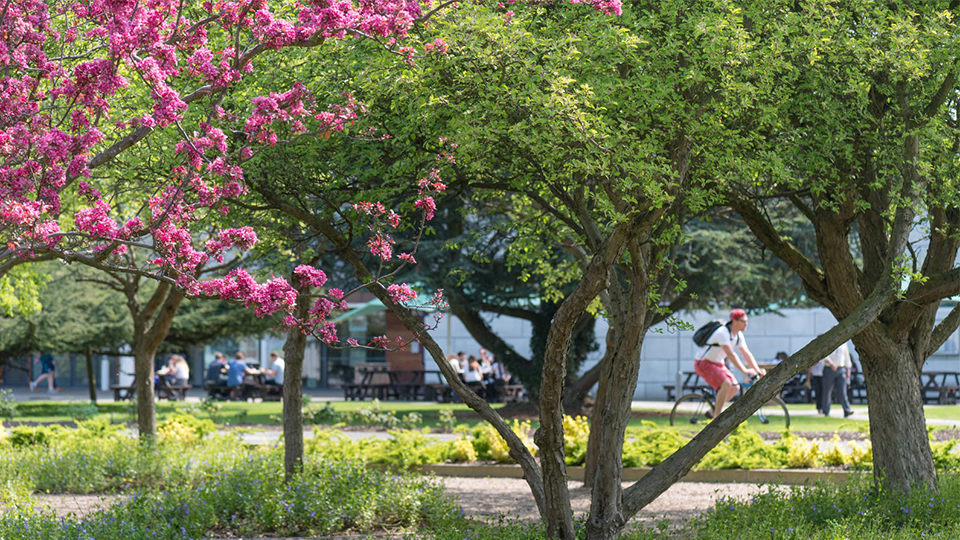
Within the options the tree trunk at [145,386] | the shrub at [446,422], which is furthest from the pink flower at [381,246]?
the shrub at [446,422]

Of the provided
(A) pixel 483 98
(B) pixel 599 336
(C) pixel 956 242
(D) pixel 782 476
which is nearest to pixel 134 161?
(A) pixel 483 98

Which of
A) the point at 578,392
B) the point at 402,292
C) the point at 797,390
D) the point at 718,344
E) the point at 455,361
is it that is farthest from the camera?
the point at 455,361

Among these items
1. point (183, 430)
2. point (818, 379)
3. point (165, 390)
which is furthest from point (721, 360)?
point (165, 390)

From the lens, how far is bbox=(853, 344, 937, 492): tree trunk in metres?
8.29

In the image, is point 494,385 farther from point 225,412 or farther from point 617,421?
point 617,421

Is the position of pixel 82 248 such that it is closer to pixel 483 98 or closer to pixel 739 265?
pixel 483 98

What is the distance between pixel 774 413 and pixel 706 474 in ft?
34.5

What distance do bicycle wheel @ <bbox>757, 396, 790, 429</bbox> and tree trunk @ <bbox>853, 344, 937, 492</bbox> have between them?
7.51 metres

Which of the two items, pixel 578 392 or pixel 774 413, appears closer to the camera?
pixel 578 392

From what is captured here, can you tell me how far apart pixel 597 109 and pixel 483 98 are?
2.22 ft

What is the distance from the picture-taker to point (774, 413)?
21.6 metres

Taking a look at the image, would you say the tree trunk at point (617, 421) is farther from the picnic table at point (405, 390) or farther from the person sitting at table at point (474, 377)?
the picnic table at point (405, 390)

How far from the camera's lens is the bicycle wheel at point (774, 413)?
1617 cm

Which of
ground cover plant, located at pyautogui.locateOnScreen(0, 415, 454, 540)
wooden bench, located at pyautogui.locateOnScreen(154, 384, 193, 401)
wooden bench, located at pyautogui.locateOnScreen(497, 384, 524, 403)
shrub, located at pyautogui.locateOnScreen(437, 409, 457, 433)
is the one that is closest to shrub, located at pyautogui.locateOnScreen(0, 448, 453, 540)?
ground cover plant, located at pyautogui.locateOnScreen(0, 415, 454, 540)
